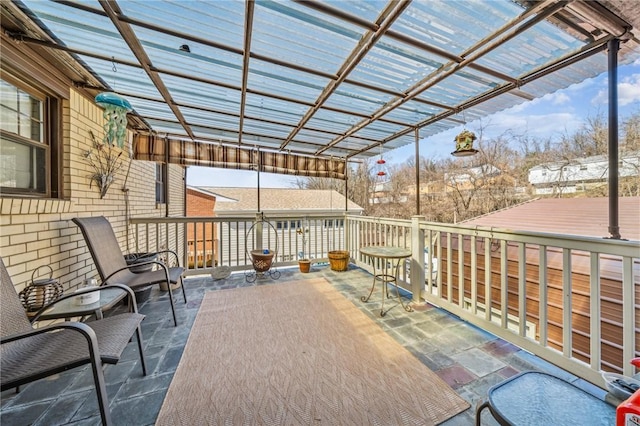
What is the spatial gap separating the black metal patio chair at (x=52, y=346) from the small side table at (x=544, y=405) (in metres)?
1.94

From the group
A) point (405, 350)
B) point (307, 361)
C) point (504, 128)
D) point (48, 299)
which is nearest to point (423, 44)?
point (405, 350)

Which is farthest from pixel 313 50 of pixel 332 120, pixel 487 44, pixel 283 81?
pixel 332 120

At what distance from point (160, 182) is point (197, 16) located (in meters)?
5.24

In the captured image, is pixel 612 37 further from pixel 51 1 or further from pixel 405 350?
pixel 51 1

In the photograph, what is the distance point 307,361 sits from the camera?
205 cm

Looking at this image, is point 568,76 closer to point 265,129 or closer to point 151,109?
point 265,129

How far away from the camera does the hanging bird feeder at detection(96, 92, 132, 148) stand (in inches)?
94.2

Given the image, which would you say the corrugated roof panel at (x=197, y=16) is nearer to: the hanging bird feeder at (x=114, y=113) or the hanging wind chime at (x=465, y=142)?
the hanging bird feeder at (x=114, y=113)

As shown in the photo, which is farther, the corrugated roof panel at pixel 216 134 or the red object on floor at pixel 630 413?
the corrugated roof panel at pixel 216 134

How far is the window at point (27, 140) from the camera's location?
2041 mm

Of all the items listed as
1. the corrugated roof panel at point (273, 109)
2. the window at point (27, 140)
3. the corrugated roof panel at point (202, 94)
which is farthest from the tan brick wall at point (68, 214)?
the corrugated roof panel at point (273, 109)

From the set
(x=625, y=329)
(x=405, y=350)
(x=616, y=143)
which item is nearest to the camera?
(x=625, y=329)

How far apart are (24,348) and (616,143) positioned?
4380 mm

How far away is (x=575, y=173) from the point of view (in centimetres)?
810
